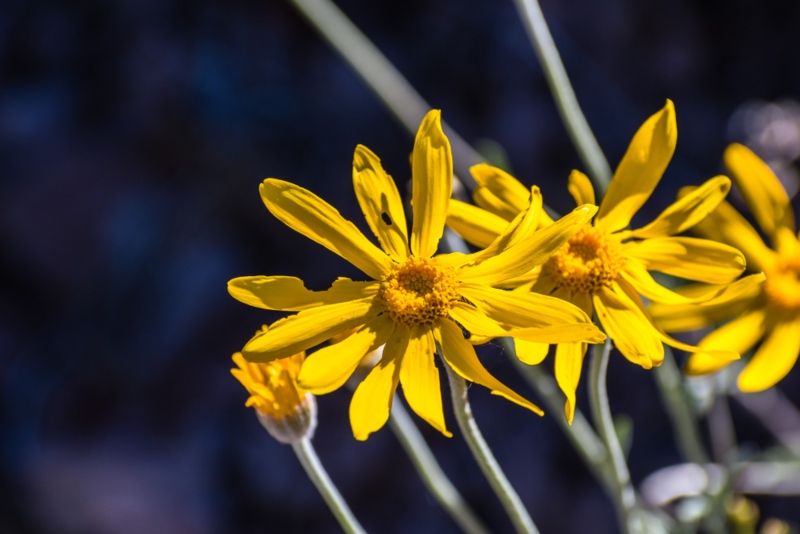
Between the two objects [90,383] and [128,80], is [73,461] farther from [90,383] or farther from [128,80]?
[128,80]

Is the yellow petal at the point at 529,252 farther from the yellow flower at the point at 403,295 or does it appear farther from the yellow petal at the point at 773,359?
the yellow petal at the point at 773,359

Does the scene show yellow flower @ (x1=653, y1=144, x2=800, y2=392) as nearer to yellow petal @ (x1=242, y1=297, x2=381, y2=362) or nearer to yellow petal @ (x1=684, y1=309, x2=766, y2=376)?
yellow petal @ (x1=684, y1=309, x2=766, y2=376)

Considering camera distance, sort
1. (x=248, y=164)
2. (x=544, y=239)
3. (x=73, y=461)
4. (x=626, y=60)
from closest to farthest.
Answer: (x=544, y=239) < (x=73, y=461) < (x=248, y=164) < (x=626, y=60)

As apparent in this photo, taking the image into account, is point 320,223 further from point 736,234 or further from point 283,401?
point 736,234

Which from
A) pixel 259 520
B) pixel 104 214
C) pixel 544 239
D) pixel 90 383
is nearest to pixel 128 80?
pixel 104 214

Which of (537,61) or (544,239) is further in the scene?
(537,61)

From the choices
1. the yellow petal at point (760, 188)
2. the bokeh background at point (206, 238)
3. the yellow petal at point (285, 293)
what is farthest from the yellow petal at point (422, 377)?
the bokeh background at point (206, 238)

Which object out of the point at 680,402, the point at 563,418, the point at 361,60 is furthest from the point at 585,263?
the point at 361,60
